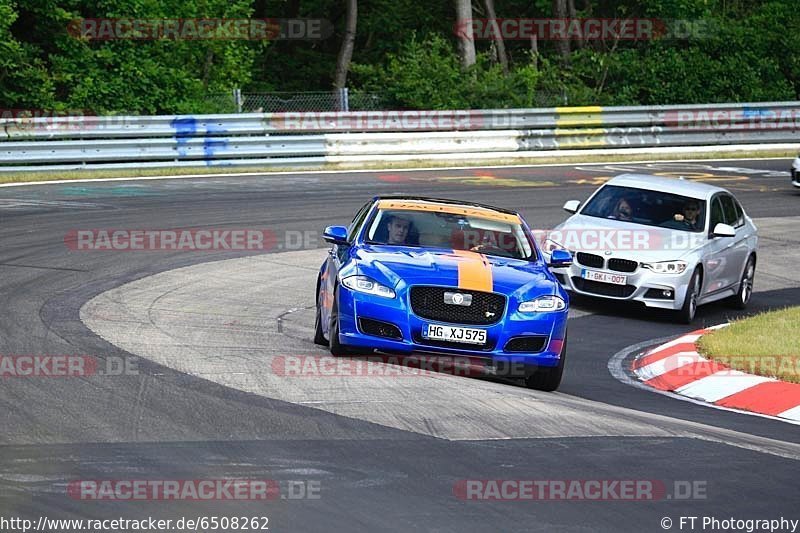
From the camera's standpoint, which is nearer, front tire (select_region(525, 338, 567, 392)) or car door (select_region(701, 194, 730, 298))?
front tire (select_region(525, 338, 567, 392))

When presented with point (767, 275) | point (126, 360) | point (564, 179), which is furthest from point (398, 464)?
point (564, 179)

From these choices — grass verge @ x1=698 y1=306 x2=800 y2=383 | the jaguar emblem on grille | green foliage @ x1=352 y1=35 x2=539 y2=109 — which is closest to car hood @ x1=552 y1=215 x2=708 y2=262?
grass verge @ x1=698 y1=306 x2=800 y2=383

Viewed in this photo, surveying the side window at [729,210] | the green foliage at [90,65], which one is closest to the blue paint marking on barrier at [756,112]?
the green foliage at [90,65]

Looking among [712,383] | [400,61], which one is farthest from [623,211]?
[400,61]

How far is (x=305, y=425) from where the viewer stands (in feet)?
27.4

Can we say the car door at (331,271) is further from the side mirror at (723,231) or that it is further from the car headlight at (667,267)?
the side mirror at (723,231)

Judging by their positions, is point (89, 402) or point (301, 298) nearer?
point (89, 402)

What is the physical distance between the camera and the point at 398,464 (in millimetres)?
7484

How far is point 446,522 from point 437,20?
38.9m

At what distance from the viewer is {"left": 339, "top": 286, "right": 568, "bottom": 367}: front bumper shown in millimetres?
10625

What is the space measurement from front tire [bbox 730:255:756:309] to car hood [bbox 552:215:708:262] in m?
1.27

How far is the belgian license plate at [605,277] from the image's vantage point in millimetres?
15594

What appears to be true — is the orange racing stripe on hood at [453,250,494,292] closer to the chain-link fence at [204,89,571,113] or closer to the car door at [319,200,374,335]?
the car door at [319,200,374,335]

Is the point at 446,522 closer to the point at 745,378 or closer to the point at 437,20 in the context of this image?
the point at 745,378
